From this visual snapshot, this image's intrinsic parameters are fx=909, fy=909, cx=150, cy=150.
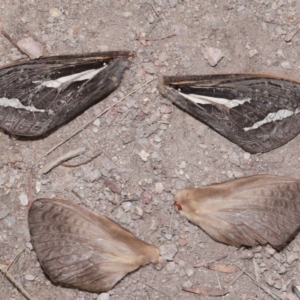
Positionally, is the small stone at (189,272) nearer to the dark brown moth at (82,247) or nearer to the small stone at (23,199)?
the dark brown moth at (82,247)

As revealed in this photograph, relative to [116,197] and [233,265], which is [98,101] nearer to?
[116,197]

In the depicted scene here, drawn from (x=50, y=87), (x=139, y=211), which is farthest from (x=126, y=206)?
(x=50, y=87)

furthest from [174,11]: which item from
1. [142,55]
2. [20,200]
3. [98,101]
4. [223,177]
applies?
[20,200]

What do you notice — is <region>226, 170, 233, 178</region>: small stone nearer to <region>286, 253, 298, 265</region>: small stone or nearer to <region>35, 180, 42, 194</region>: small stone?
<region>286, 253, 298, 265</region>: small stone

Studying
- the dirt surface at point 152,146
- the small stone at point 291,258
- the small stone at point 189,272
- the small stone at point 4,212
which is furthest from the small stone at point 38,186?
the small stone at point 291,258

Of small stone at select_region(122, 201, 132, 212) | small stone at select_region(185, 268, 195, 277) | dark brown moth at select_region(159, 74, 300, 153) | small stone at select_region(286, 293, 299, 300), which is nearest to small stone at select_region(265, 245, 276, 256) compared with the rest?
small stone at select_region(286, 293, 299, 300)

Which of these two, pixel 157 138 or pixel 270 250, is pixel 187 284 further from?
pixel 157 138
